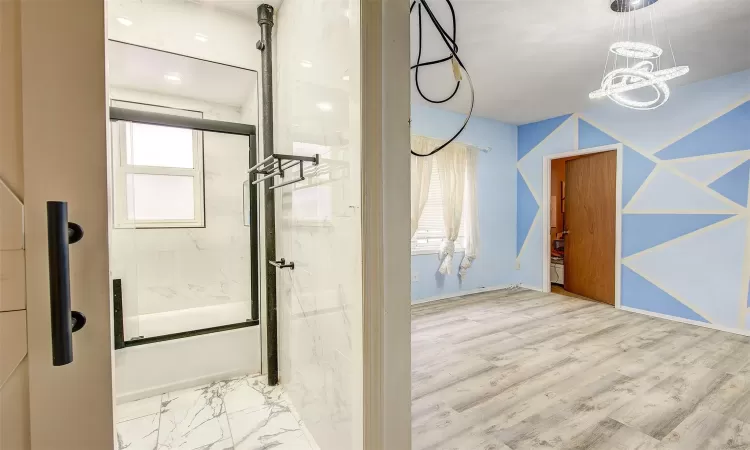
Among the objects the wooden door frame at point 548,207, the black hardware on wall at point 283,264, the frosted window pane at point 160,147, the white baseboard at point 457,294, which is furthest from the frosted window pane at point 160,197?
the wooden door frame at point 548,207

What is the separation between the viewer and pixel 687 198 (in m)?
3.42

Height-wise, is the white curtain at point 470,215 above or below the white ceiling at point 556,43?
below

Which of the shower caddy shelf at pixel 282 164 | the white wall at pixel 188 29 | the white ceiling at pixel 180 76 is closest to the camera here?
the shower caddy shelf at pixel 282 164

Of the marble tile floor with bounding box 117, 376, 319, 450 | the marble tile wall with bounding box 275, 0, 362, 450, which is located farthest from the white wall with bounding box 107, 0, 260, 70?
the marble tile floor with bounding box 117, 376, 319, 450

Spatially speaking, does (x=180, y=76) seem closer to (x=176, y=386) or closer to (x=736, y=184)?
(x=176, y=386)

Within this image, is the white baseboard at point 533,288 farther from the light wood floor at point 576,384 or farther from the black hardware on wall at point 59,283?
the black hardware on wall at point 59,283

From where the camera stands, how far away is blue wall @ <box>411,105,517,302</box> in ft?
13.9

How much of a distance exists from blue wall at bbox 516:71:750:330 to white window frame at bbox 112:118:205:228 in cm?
460

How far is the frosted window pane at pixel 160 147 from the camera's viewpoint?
214cm

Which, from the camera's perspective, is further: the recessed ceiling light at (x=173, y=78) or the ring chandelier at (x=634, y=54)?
the recessed ceiling light at (x=173, y=78)

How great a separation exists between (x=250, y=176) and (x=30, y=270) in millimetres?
1918

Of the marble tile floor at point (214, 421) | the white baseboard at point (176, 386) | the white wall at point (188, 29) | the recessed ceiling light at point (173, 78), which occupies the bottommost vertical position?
the marble tile floor at point (214, 421)

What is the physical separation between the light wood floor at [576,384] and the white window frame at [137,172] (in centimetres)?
215

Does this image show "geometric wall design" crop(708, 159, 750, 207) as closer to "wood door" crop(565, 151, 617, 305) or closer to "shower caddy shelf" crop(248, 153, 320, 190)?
"wood door" crop(565, 151, 617, 305)
